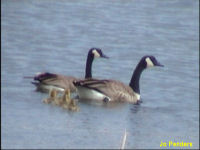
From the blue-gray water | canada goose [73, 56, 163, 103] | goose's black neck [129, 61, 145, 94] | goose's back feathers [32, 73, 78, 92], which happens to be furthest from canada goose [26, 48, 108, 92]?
goose's black neck [129, 61, 145, 94]

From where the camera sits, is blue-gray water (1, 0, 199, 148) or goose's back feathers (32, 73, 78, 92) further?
goose's back feathers (32, 73, 78, 92)

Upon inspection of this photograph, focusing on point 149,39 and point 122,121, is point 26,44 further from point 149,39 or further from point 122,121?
point 122,121

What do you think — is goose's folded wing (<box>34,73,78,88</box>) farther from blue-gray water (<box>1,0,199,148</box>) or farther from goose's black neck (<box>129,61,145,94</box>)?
goose's black neck (<box>129,61,145,94</box>)

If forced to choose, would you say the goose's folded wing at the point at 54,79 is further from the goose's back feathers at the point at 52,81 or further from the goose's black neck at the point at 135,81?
the goose's black neck at the point at 135,81

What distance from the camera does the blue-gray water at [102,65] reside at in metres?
14.7

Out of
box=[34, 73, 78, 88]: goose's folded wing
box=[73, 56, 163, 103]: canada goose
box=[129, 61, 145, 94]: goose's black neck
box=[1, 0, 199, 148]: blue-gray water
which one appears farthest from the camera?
box=[129, 61, 145, 94]: goose's black neck

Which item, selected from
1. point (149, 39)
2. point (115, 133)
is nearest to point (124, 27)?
point (149, 39)

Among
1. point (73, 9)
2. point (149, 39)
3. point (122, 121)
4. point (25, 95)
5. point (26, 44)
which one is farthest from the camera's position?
point (73, 9)

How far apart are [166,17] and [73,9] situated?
2321 millimetres

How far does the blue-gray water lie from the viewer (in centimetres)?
1473

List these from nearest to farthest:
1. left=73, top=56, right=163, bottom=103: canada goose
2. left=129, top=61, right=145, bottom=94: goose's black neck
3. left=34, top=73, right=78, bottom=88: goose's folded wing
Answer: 1. left=73, top=56, right=163, bottom=103: canada goose
2. left=34, top=73, right=78, bottom=88: goose's folded wing
3. left=129, top=61, right=145, bottom=94: goose's black neck

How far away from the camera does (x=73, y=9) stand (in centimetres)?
2678

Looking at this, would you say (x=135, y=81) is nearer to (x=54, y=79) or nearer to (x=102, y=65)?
(x=54, y=79)

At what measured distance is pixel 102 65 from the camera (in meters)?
21.1
